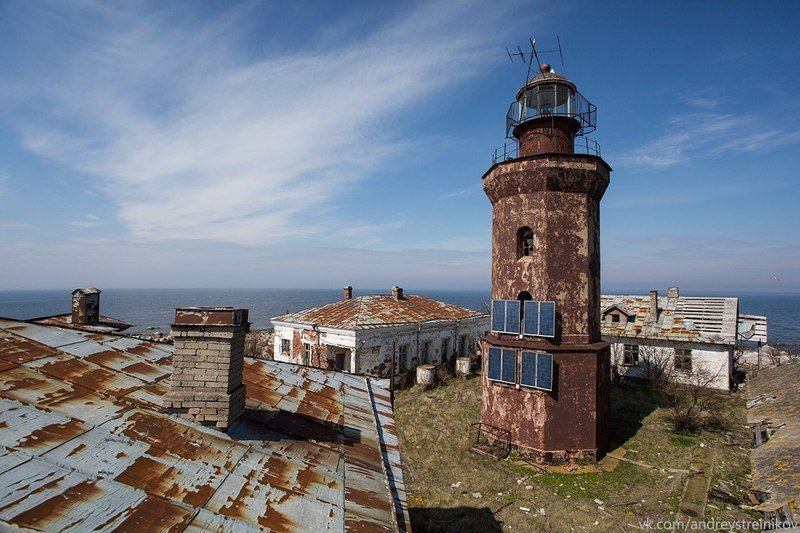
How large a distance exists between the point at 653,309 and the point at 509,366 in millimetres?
15995

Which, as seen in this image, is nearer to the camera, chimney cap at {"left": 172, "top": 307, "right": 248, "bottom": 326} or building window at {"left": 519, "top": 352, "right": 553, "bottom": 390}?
chimney cap at {"left": 172, "top": 307, "right": 248, "bottom": 326}

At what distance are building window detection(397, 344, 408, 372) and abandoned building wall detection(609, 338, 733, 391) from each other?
493 inches

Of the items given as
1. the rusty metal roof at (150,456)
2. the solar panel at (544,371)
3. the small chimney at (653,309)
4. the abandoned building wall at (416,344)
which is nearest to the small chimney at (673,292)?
the small chimney at (653,309)

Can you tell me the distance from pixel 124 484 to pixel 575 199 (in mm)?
13527

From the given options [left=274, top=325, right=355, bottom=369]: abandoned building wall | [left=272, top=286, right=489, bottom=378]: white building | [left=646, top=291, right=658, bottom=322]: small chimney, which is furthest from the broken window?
[left=646, top=291, right=658, bottom=322]: small chimney

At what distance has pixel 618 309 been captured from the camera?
81.1ft

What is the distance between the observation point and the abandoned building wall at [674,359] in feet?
69.4

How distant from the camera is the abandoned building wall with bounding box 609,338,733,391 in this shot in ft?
69.4

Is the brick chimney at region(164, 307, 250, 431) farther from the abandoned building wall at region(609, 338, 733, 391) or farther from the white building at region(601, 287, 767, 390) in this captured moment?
the abandoned building wall at region(609, 338, 733, 391)

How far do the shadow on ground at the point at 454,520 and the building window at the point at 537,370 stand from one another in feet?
13.8

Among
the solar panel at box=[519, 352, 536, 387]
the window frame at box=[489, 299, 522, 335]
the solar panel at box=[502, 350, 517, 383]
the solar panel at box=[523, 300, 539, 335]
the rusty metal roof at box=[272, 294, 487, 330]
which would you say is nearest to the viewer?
the solar panel at box=[523, 300, 539, 335]

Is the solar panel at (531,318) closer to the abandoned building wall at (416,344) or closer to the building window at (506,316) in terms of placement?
the building window at (506,316)

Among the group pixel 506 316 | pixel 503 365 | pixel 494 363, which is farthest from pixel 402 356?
pixel 506 316

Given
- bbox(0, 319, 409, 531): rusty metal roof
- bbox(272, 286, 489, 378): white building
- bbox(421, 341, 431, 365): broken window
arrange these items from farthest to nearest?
bbox(421, 341, 431, 365): broken window → bbox(272, 286, 489, 378): white building → bbox(0, 319, 409, 531): rusty metal roof
